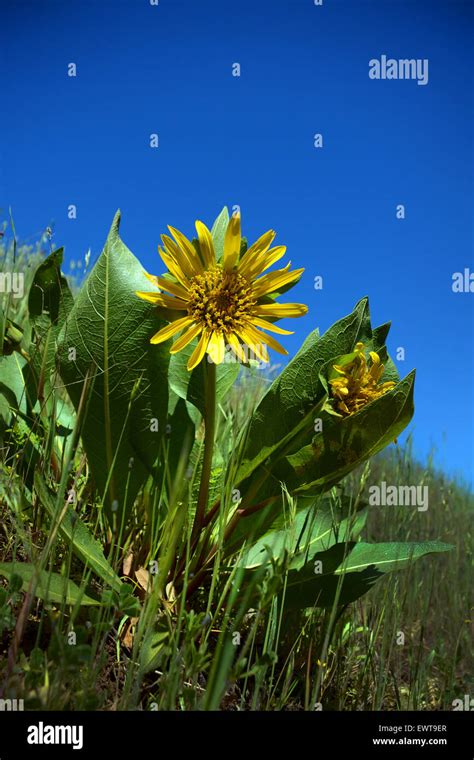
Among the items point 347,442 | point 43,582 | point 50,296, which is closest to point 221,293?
point 347,442

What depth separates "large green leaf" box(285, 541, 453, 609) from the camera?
56.6 inches

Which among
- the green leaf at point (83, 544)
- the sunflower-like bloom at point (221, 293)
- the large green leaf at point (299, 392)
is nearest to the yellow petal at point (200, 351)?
the sunflower-like bloom at point (221, 293)

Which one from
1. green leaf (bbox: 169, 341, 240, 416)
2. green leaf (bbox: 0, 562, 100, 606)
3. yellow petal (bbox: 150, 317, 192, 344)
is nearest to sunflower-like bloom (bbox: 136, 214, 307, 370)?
yellow petal (bbox: 150, 317, 192, 344)

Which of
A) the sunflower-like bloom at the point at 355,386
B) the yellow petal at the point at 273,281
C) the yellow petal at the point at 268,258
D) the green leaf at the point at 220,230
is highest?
the green leaf at the point at 220,230

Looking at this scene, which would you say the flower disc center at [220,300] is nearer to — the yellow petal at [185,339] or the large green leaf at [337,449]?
the yellow petal at [185,339]

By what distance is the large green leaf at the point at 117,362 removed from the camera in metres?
1.49

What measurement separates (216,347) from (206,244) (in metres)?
0.22

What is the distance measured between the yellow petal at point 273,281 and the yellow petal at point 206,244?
107 millimetres

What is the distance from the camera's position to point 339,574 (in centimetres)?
144

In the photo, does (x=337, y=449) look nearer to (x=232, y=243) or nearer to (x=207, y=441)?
(x=207, y=441)

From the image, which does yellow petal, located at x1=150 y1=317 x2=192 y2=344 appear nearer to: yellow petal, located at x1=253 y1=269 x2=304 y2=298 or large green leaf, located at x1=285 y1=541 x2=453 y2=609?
yellow petal, located at x1=253 y1=269 x2=304 y2=298

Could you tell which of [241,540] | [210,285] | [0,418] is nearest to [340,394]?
[210,285]
